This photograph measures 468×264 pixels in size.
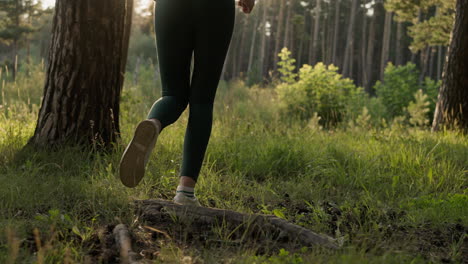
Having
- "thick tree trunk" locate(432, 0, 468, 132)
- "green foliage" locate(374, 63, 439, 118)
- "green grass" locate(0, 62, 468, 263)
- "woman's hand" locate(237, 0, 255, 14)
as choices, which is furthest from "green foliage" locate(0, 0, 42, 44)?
"woman's hand" locate(237, 0, 255, 14)

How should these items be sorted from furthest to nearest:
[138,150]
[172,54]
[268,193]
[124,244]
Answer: [268,193] < [172,54] < [138,150] < [124,244]

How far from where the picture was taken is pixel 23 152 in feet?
12.1

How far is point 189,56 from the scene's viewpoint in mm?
2555

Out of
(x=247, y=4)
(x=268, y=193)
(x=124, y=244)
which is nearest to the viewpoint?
(x=124, y=244)

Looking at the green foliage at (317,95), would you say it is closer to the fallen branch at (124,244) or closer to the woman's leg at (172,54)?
the woman's leg at (172,54)

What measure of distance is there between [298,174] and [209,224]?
5.38ft

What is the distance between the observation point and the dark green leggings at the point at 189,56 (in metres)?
2.44

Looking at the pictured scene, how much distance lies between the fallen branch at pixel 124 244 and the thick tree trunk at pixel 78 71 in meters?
1.77

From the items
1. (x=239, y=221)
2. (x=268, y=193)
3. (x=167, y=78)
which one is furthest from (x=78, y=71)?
(x=239, y=221)

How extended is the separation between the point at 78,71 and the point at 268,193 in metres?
1.99

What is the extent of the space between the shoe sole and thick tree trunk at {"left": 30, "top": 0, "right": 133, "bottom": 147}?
5.23 ft

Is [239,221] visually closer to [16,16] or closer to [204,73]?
[204,73]

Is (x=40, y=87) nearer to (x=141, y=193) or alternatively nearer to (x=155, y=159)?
(x=155, y=159)

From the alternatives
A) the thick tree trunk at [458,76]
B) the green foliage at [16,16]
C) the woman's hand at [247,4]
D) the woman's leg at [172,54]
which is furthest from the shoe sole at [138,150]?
the green foliage at [16,16]
